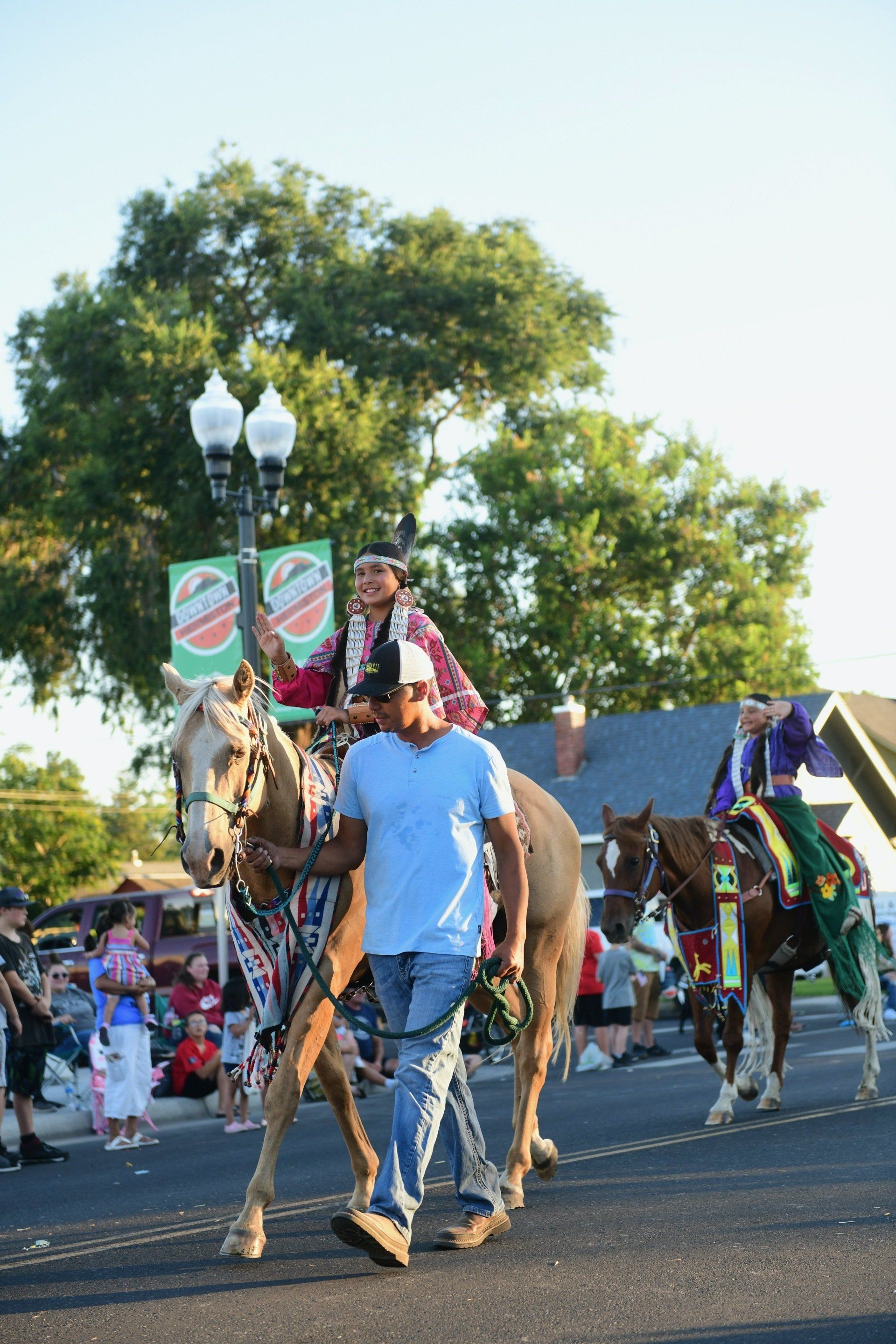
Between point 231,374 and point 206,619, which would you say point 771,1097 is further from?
point 231,374

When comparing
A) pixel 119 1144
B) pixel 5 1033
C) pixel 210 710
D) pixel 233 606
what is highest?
pixel 233 606

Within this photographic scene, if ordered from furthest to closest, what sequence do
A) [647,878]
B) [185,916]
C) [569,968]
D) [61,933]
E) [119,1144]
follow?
[61,933], [185,916], [119,1144], [647,878], [569,968]

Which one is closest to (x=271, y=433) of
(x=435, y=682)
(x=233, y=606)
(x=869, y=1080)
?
(x=233, y=606)

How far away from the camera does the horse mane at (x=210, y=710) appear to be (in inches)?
231

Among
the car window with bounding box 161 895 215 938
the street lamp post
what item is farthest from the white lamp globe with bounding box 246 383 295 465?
the car window with bounding box 161 895 215 938

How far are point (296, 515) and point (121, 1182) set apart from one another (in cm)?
2665

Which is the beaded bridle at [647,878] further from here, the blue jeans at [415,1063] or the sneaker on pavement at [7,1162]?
the sneaker on pavement at [7,1162]

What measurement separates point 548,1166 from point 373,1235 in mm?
2569

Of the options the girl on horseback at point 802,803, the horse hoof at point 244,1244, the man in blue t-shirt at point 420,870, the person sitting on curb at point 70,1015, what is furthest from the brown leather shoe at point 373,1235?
the person sitting on curb at point 70,1015

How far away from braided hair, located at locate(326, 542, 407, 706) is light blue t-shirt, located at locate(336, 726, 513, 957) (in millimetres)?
1256

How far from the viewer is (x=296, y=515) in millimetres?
35406

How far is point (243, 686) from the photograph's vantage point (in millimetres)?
6012

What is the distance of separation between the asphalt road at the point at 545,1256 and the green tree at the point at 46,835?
157 ft

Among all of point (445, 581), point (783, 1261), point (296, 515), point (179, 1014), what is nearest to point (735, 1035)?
point (783, 1261)
